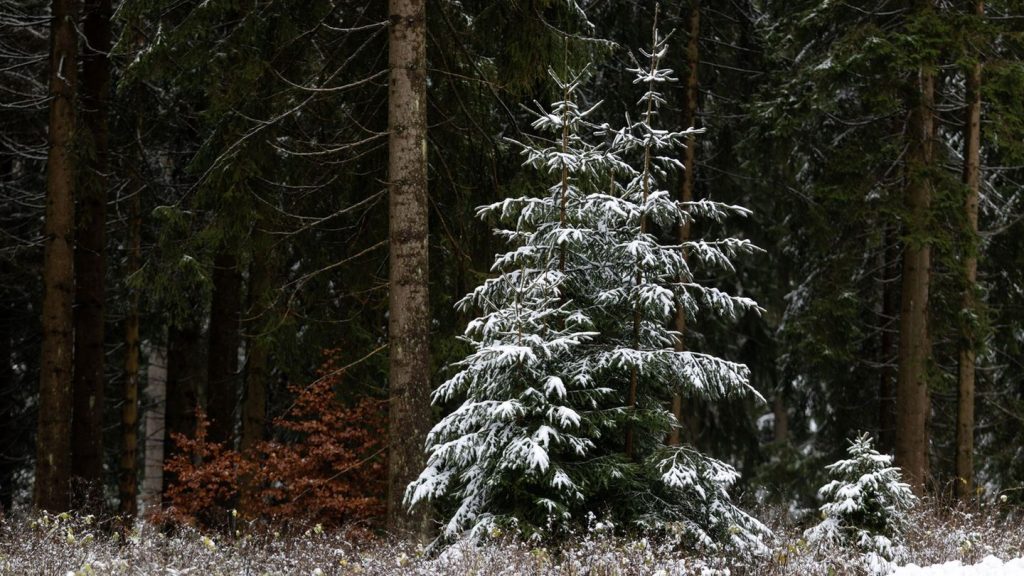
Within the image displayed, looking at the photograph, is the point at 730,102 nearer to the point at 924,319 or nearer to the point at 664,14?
the point at 664,14

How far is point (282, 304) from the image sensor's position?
11867 millimetres

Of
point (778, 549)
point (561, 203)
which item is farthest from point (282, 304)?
point (778, 549)

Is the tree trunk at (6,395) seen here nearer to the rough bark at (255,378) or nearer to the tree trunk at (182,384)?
the tree trunk at (182,384)

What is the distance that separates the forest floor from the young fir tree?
432 millimetres

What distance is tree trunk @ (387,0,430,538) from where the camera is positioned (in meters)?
8.95

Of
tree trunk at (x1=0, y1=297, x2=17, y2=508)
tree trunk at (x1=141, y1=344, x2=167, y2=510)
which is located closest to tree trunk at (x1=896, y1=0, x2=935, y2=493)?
tree trunk at (x1=141, y1=344, x2=167, y2=510)

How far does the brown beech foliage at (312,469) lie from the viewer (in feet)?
41.6

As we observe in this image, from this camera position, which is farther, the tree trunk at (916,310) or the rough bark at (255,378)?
the rough bark at (255,378)

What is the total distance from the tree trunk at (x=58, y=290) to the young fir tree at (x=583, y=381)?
5.44m

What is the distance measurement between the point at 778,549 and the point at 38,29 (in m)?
15.8

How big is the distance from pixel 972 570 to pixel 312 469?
29.3 feet

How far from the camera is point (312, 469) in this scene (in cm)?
1310

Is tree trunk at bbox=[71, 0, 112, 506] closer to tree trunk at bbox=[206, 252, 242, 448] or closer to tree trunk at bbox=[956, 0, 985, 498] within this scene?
tree trunk at bbox=[206, 252, 242, 448]

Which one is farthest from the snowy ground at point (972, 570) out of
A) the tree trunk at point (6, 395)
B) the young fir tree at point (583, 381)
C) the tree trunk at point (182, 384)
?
the tree trunk at point (6, 395)
